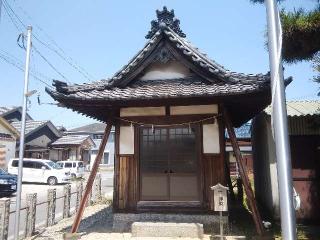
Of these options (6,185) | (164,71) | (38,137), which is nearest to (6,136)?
(38,137)

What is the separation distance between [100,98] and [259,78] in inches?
192

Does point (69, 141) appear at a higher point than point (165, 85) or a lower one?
higher

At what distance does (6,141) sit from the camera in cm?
3070

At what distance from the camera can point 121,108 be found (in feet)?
33.9

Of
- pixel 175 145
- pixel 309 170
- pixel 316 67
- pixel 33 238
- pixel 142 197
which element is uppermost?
pixel 316 67

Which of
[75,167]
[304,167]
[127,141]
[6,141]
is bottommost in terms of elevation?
[304,167]

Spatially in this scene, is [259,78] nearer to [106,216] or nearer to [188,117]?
[188,117]

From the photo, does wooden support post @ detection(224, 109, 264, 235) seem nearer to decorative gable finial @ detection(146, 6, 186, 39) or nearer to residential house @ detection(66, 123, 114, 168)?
decorative gable finial @ detection(146, 6, 186, 39)

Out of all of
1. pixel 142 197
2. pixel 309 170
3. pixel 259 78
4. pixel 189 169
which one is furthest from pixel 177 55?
pixel 309 170

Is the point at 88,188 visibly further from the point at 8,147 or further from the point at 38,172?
the point at 8,147

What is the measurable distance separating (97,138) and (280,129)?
59726 mm

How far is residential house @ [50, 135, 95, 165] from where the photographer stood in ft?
145

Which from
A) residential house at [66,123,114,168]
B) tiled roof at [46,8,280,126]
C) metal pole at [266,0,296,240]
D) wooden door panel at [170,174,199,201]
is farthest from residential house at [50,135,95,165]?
metal pole at [266,0,296,240]

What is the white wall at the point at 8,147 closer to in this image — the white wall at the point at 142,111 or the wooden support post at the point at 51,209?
the wooden support post at the point at 51,209
